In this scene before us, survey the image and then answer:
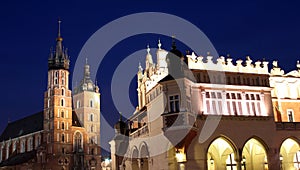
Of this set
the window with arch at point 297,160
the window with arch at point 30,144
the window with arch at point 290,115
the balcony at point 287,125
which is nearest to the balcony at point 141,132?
the balcony at point 287,125

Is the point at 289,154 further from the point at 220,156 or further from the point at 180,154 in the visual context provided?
the point at 180,154

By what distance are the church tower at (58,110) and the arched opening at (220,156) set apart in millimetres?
56799

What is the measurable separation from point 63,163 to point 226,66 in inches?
2377

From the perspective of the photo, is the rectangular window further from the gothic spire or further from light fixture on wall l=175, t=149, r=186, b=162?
the gothic spire

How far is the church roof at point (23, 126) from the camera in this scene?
104 meters

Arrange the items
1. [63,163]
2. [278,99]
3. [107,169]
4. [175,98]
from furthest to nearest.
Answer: [107,169] → [63,163] → [278,99] → [175,98]

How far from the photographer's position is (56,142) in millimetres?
90438

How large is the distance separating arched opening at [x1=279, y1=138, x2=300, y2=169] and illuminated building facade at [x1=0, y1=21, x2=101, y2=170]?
5918 centimetres

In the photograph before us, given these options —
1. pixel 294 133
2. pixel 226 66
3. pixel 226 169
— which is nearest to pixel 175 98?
pixel 226 66

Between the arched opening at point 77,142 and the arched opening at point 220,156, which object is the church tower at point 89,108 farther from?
the arched opening at point 220,156

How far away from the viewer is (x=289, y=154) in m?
42.1

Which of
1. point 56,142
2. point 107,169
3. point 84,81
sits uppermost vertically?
point 84,81

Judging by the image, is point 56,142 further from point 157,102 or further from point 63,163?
point 157,102

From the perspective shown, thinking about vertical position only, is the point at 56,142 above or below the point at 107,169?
above
